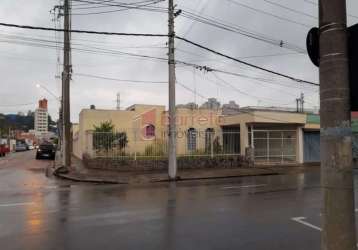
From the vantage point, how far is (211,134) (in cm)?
2506

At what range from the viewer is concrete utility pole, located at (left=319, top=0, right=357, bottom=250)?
2793mm

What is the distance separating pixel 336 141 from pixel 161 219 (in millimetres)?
6263

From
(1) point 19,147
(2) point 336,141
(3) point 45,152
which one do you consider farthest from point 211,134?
(1) point 19,147

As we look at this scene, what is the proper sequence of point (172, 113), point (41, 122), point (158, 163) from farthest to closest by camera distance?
point (41, 122) < point (158, 163) < point (172, 113)

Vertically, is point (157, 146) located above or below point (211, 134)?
below

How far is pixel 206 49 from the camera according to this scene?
60.4ft

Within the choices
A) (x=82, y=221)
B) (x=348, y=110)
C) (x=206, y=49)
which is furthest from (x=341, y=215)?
(x=206, y=49)

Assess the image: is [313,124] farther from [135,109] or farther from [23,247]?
[23,247]

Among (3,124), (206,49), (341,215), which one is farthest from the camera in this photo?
(3,124)

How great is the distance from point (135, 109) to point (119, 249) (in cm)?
2863

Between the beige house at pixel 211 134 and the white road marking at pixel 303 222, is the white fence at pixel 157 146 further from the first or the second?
the white road marking at pixel 303 222

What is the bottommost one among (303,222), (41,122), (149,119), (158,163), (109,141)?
(303,222)

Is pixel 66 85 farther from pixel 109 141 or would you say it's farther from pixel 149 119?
pixel 149 119

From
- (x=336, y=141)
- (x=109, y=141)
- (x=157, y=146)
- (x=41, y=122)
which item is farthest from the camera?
(x=41, y=122)
